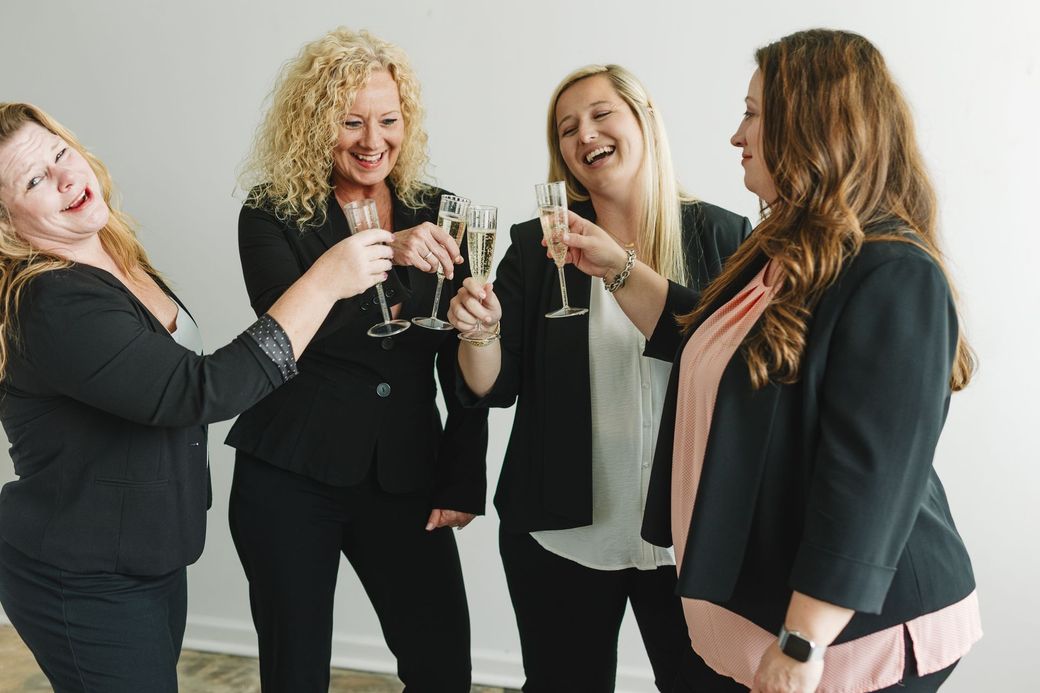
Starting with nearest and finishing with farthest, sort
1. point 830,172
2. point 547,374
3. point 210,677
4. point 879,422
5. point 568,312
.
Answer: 1. point 879,422
2. point 830,172
3. point 568,312
4. point 547,374
5. point 210,677

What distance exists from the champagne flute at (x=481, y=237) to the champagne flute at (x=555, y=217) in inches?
3.7

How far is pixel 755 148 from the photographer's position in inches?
57.4

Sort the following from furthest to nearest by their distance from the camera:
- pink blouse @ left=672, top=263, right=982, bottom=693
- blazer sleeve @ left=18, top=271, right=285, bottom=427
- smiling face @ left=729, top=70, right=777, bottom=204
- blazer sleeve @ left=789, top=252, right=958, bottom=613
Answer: blazer sleeve @ left=18, top=271, right=285, bottom=427, smiling face @ left=729, top=70, right=777, bottom=204, pink blouse @ left=672, top=263, right=982, bottom=693, blazer sleeve @ left=789, top=252, right=958, bottom=613

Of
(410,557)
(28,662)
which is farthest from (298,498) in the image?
(28,662)

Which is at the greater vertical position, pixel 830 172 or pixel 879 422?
pixel 830 172

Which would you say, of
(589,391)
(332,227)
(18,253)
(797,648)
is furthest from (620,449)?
(18,253)

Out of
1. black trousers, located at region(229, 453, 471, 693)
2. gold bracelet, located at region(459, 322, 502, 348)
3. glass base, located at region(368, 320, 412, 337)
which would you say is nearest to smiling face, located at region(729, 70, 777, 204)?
gold bracelet, located at region(459, 322, 502, 348)

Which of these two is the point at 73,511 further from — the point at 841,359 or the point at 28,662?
the point at 28,662

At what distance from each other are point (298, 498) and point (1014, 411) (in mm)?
2021

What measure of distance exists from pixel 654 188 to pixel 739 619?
958mm

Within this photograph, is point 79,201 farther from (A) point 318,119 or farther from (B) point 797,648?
(B) point 797,648

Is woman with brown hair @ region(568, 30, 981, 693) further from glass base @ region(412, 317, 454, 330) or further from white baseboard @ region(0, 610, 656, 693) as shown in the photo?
white baseboard @ region(0, 610, 656, 693)

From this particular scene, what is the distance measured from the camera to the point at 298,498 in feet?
6.93

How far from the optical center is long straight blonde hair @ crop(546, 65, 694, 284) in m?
2.00
